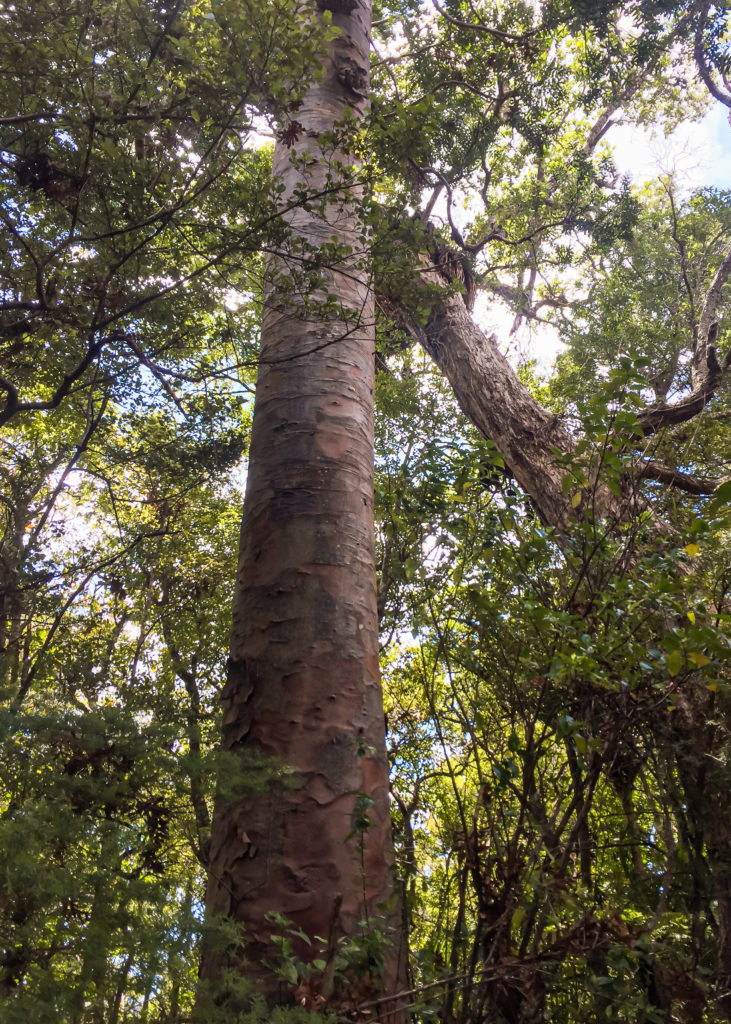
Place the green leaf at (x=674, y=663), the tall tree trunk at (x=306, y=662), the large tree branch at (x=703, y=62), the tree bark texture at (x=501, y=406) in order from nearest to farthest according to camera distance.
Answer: the tall tree trunk at (x=306, y=662), the green leaf at (x=674, y=663), the tree bark texture at (x=501, y=406), the large tree branch at (x=703, y=62)

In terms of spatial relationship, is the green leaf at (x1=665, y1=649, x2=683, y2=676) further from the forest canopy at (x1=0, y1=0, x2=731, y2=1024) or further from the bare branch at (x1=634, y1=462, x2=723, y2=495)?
the bare branch at (x1=634, y1=462, x2=723, y2=495)

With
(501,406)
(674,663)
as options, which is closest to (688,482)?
(501,406)

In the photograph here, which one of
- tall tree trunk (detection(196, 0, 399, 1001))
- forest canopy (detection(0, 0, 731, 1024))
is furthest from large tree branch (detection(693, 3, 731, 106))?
tall tree trunk (detection(196, 0, 399, 1001))

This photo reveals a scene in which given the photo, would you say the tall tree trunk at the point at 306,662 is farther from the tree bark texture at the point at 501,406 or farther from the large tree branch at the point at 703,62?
the large tree branch at the point at 703,62

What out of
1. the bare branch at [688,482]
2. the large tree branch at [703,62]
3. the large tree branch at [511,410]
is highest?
the large tree branch at [703,62]

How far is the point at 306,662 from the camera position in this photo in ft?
6.64

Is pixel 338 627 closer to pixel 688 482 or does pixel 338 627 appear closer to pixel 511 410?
pixel 688 482

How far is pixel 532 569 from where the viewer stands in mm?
2889

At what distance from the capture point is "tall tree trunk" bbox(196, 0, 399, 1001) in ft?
5.60

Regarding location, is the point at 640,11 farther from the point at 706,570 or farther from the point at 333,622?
the point at 333,622

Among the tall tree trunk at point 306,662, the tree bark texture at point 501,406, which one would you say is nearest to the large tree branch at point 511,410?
the tree bark texture at point 501,406

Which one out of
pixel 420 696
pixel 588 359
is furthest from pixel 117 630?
pixel 588 359

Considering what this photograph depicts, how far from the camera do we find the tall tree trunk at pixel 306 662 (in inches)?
67.2

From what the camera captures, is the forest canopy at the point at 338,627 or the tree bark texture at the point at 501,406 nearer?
the forest canopy at the point at 338,627
